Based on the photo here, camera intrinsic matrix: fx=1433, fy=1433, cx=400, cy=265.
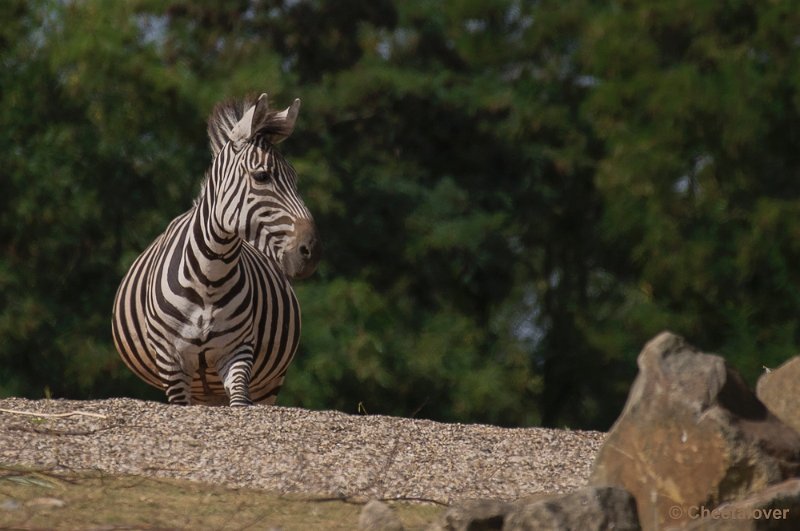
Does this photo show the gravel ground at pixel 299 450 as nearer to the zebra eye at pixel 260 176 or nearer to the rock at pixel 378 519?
the rock at pixel 378 519

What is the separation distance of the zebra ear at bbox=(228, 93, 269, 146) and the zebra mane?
0.08 feet

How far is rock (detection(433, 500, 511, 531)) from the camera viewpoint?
4.22 m

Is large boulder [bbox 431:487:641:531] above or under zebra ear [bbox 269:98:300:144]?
under

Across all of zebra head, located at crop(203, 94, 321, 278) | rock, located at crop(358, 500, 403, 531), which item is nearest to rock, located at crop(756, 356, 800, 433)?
rock, located at crop(358, 500, 403, 531)

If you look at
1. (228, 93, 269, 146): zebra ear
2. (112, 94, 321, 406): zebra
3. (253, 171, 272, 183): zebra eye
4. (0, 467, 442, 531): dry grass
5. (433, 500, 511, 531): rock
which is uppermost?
(228, 93, 269, 146): zebra ear

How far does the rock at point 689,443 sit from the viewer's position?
14.9 ft

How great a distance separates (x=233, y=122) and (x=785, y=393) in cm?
427

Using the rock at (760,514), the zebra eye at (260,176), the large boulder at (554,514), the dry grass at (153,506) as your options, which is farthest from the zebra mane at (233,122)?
the rock at (760,514)

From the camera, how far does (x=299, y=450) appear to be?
5.79 m

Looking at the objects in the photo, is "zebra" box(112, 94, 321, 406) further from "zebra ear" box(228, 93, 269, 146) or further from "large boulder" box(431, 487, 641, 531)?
"large boulder" box(431, 487, 641, 531)

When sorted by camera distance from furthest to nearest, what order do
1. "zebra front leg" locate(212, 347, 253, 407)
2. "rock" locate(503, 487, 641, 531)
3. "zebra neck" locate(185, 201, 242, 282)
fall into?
"zebra neck" locate(185, 201, 242, 282) → "zebra front leg" locate(212, 347, 253, 407) → "rock" locate(503, 487, 641, 531)

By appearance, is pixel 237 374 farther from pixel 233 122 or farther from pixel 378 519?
pixel 378 519

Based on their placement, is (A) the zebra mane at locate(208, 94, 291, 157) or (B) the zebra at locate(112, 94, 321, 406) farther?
(A) the zebra mane at locate(208, 94, 291, 157)

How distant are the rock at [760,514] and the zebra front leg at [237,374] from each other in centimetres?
389
